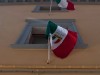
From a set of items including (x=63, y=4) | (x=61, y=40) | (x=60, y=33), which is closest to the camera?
(x=60, y=33)

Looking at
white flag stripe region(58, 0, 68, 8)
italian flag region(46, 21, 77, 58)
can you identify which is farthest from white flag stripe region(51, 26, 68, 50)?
white flag stripe region(58, 0, 68, 8)

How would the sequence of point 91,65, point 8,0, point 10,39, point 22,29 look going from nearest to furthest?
point 91,65, point 10,39, point 22,29, point 8,0

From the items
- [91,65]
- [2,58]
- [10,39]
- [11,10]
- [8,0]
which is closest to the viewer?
[91,65]

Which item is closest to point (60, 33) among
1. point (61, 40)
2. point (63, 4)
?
point (61, 40)

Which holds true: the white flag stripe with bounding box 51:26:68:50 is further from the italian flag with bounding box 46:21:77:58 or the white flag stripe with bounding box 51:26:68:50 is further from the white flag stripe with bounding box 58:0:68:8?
the white flag stripe with bounding box 58:0:68:8

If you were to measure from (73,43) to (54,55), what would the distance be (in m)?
0.85

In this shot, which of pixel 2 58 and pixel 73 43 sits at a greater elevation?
pixel 73 43

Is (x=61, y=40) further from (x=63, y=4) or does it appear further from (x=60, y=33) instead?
(x=63, y=4)

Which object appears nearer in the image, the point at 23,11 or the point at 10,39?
the point at 10,39

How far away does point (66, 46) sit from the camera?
1029 centimetres

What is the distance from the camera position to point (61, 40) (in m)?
10.1

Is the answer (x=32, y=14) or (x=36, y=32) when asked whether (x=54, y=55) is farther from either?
(x=32, y=14)

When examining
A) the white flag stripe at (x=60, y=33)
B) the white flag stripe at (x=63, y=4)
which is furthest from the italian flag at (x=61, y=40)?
the white flag stripe at (x=63, y=4)

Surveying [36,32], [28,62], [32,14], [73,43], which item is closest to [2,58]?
[28,62]
